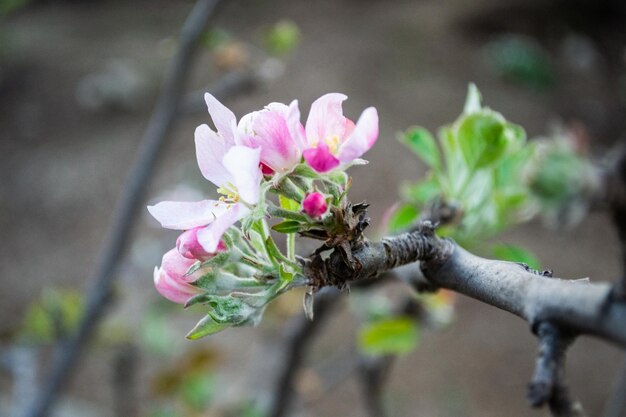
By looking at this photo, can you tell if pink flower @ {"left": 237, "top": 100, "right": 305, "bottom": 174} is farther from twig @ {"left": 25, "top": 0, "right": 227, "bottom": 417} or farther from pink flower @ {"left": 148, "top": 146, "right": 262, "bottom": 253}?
twig @ {"left": 25, "top": 0, "right": 227, "bottom": 417}

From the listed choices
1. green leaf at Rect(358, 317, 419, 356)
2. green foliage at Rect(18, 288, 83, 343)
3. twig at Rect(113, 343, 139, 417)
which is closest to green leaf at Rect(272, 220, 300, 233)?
green leaf at Rect(358, 317, 419, 356)

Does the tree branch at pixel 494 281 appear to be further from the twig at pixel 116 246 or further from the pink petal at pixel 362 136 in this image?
the twig at pixel 116 246

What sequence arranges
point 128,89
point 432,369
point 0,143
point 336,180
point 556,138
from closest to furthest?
point 336,180 → point 556,138 → point 432,369 → point 0,143 → point 128,89

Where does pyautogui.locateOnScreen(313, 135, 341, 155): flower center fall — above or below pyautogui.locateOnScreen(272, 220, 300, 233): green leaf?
above

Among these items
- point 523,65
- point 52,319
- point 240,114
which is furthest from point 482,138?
point 523,65

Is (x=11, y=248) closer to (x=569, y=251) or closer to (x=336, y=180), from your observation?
(x=569, y=251)

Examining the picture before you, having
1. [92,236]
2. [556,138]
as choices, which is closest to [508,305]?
[556,138]
